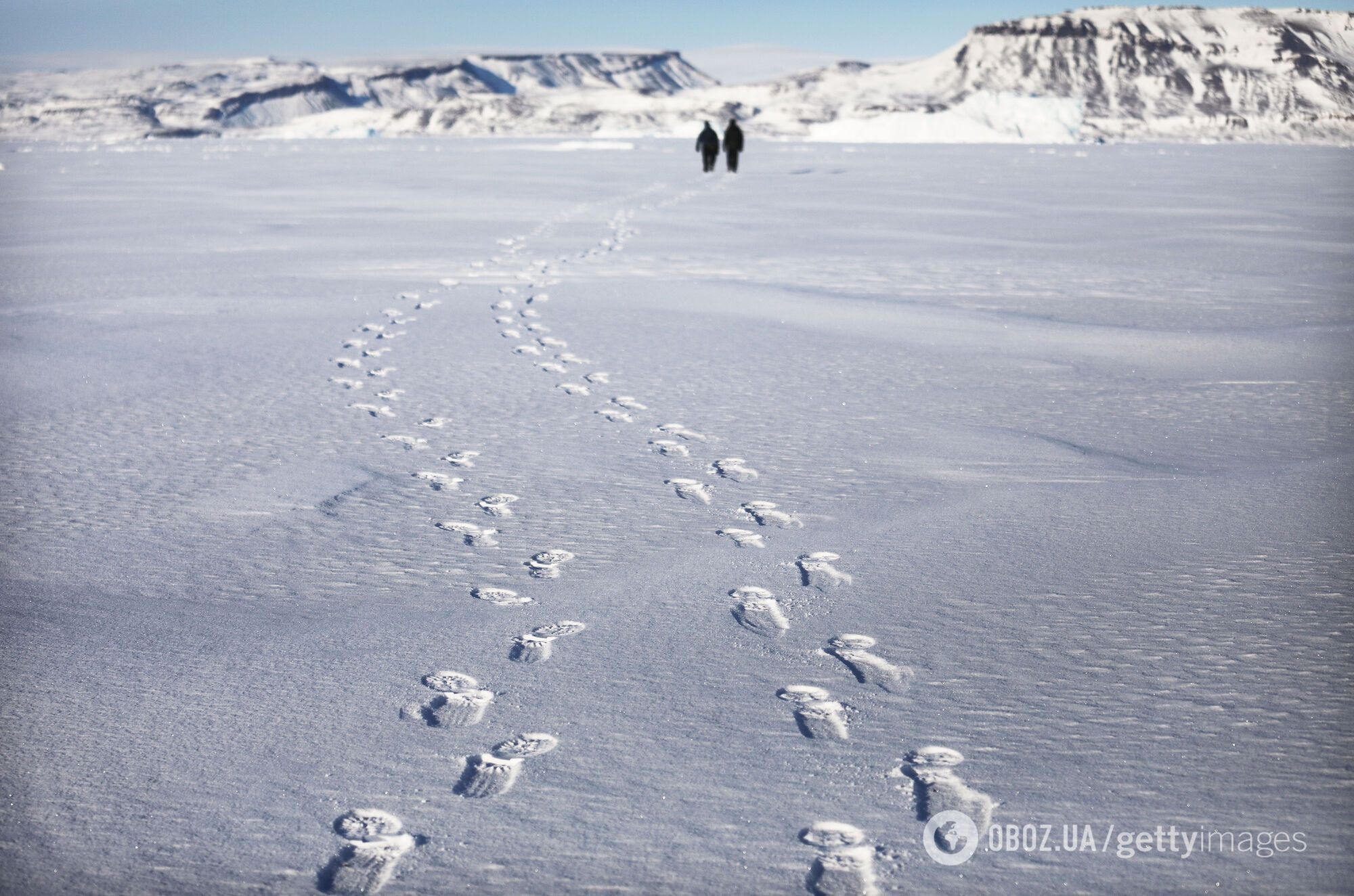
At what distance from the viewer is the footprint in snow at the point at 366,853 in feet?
6.50

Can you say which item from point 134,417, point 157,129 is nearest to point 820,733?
point 134,417

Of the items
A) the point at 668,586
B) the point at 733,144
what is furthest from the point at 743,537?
the point at 733,144

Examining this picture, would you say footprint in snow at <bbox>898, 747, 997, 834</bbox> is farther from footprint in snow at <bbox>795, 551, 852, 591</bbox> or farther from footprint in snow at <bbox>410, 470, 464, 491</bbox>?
footprint in snow at <bbox>410, 470, 464, 491</bbox>

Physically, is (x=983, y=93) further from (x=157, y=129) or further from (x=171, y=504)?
(x=157, y=129)

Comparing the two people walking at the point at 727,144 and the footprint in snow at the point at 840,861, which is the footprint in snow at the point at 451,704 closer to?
the footprint in snow at the point at 840,861

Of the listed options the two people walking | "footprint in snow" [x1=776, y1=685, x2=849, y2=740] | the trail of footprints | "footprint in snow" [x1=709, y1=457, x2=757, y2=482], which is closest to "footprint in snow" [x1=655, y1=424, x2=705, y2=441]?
the trail of footprints

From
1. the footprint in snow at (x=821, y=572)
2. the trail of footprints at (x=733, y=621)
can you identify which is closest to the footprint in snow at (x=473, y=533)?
the trail of footprints at (x=733, y=621)

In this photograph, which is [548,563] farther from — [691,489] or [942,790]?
[942,790]

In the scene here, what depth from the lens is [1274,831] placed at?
2148 millimetres

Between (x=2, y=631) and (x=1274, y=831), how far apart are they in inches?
121

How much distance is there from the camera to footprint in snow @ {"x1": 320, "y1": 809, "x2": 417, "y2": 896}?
198 centimetres

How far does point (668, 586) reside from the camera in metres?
3.38

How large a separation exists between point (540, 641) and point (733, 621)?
53cm

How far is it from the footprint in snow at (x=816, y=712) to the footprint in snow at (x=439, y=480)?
77.0 inches
